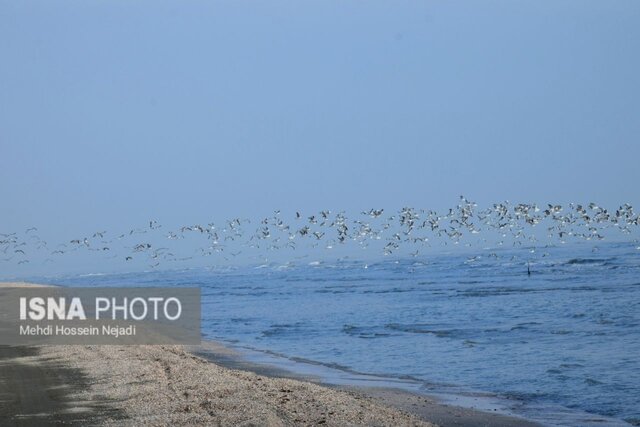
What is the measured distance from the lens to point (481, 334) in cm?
2428

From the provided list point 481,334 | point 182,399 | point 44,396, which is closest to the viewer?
point 182,399

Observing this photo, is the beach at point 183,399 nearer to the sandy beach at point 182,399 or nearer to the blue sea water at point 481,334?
the sandy beach at point 182,399

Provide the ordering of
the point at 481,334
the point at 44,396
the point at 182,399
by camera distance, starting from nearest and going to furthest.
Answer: the point at 182,399, the point at 44,396, the point at 481,334

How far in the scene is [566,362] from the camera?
1836cm

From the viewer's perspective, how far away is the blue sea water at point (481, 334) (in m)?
15.3

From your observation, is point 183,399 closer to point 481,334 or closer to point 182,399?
point 182,399

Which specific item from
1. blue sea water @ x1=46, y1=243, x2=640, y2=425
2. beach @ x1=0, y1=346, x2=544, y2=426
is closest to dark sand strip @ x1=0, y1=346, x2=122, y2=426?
beach @ x1=0, y1=346, x2=544, y2=426

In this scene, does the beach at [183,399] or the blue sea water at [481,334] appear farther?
the blue sea water at [481,334]

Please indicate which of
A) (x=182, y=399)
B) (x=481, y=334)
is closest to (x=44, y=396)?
(x=182, y=399)

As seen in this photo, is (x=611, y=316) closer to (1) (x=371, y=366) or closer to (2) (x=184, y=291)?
(1) (x=371, y=366)

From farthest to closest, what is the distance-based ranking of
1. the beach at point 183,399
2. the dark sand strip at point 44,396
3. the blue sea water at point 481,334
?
the blue sea water at point 481,334, the beach at point 183,399, the dark sand strip at point 44,396

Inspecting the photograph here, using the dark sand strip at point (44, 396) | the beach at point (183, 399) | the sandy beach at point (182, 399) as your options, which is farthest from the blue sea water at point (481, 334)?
the dark sand strip at point (44, 396)

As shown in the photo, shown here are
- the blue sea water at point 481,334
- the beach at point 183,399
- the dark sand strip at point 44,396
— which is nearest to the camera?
the dark sand strip at point 44,396

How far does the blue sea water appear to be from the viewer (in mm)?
15273
